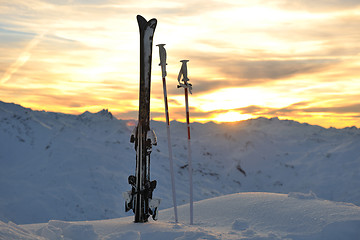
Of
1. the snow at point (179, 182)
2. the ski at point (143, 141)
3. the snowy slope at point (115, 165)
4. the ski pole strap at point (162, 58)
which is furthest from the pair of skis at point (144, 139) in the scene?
the snowy slope at point (115, 165)

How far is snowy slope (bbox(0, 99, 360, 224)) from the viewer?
15.3m

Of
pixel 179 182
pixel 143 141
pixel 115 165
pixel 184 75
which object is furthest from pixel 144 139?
pixel 179 182

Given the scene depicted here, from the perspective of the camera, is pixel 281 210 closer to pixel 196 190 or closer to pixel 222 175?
pixel 196 190

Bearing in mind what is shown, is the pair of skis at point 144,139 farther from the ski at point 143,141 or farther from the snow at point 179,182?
the snow at point 179,182

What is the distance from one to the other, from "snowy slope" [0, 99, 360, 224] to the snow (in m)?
0.06

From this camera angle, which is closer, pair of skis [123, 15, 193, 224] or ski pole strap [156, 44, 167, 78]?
ski pole strap [156, 44, 167, 78]

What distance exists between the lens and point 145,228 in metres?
7.03

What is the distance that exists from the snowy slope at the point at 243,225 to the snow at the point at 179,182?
0.07 feet

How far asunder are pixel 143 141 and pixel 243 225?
272 centimetres

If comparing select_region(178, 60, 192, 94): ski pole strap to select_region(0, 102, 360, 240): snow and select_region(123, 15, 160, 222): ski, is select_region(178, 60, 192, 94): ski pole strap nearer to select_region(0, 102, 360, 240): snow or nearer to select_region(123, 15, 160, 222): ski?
select_region(123, 15, 160, 222): ski

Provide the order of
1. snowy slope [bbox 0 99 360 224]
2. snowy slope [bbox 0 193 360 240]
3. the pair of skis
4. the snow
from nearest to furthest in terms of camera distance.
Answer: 1. snowy slope [bbox 0 193 360 240]
2. the snow
3. the pair of skis
4. snowy slope [bbox 0 99 360 224]

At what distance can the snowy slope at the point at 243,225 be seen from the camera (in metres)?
6.44

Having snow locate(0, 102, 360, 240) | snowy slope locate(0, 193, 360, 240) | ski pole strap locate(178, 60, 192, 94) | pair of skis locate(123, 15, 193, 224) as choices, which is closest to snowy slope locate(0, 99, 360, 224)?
snow locate(0, 102, 360, 240)

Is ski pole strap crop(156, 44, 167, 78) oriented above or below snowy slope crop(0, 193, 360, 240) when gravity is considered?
above
